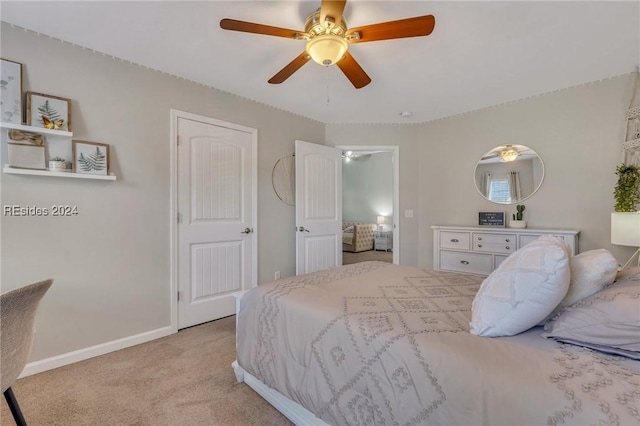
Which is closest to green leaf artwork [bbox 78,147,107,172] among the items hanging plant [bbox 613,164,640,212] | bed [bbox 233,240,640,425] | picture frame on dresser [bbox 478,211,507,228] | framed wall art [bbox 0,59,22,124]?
framed wall art [bbox 0,59,22,124]

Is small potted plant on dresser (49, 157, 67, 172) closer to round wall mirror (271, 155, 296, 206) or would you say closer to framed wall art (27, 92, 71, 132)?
framed wall art (27, 92, 71, 132)

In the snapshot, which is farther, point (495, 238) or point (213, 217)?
point (495, 238)

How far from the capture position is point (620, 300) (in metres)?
0.96

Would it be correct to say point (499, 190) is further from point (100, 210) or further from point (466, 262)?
point (100, 210)

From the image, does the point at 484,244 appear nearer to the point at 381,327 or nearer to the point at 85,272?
the point at 381,327

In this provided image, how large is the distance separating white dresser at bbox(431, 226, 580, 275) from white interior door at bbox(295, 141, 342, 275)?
4.34ft

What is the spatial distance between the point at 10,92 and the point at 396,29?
2511 millimetres

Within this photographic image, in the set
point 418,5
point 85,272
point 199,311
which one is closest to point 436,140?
point 418,5

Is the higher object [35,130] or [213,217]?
[35,130]

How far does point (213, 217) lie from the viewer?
3057mm

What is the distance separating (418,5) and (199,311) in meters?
3.07

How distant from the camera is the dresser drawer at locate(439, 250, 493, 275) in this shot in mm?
3232

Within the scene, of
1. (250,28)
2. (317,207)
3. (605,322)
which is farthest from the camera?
(317,207)

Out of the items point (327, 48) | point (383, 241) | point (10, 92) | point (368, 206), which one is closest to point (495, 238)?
point (327, 48)
